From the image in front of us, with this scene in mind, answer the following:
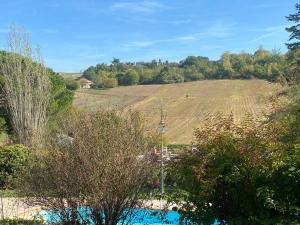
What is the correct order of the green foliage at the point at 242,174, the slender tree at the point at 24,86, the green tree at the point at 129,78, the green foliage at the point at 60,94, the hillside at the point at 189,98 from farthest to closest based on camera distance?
the green tree at the point at 129,78, the hillside at the point at 189,98, the green foliage at the point at 60,94, the slender tree at the point at 24,86, the green foliage at the point at 242,174

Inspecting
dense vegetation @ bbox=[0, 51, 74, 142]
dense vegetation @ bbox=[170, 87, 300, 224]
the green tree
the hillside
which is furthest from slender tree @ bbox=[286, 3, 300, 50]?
the green tree

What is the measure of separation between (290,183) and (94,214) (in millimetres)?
2924

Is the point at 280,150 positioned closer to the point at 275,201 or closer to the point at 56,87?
the point at 275,201

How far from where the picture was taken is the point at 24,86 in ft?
82.4

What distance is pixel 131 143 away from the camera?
6.34m

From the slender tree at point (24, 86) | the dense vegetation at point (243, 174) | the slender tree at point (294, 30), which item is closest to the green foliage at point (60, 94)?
the slender tree at point (24, 86)

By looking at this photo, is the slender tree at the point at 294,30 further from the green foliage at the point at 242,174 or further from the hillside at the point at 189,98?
the green foliage at the point at 242,174

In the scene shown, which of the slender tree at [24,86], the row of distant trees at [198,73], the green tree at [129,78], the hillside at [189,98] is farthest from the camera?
the green tree at [129,78]

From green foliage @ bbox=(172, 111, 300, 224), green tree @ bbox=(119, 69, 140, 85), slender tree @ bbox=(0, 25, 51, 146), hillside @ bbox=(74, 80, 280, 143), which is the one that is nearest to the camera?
green foliage @ bbox=(172, 111, 300, 224)

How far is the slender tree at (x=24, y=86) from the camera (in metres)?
25.0

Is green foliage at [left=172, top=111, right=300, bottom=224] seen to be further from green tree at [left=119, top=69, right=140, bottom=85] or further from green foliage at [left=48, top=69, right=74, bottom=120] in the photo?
green tree at [left=119, top=69, right=140, bottom=85]

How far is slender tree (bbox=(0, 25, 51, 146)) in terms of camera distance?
2502 cm

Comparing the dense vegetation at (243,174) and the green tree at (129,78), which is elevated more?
the green tree at (129,78)

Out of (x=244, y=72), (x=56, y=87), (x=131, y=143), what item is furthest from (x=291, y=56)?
(x=244, y=72)
